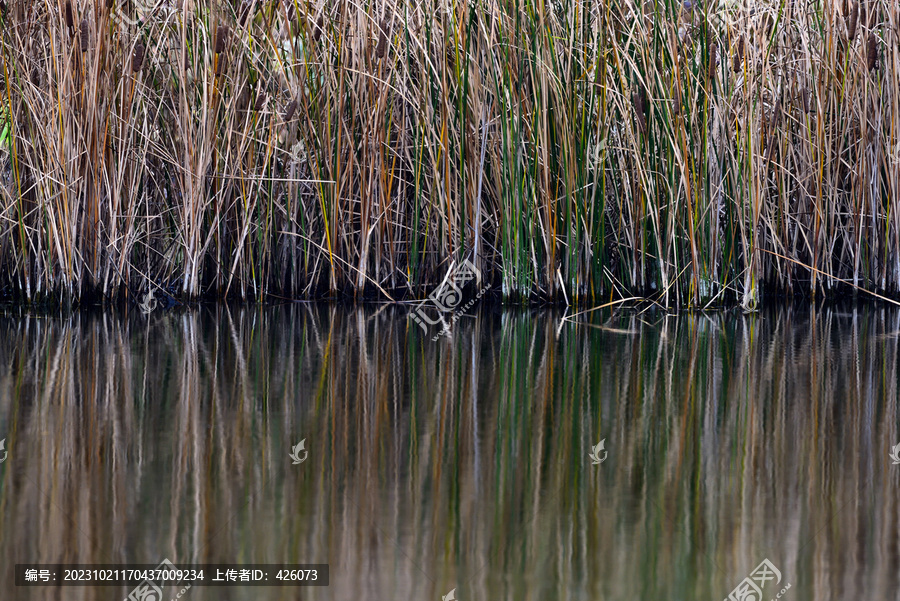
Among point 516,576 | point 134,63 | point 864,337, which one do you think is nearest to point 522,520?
point 516,576

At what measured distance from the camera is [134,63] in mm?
2297

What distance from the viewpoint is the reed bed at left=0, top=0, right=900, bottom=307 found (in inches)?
93.6

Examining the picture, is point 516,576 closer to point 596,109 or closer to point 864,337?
point 864,337

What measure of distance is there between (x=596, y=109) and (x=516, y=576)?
184cm

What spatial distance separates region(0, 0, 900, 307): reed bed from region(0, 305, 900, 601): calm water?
0.55 meters
